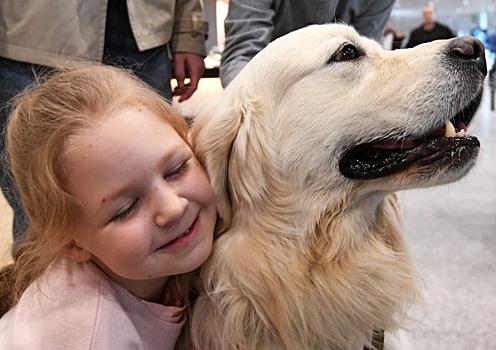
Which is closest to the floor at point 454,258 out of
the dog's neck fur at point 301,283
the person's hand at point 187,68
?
the dog's neck fur at point 301,283

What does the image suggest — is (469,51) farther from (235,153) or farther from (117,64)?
(117,64)

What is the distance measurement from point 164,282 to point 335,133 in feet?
1.41

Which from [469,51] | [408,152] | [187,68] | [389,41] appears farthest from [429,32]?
[408,152]

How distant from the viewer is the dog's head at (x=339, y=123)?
1011mm

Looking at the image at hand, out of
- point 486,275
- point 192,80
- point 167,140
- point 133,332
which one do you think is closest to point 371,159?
point 167,140

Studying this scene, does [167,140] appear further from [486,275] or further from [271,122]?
[486,275]

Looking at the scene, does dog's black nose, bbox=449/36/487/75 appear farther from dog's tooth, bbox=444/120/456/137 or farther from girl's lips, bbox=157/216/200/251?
girl's lips, bbox=157/216/200/251

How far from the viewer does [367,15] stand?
5.43 feet

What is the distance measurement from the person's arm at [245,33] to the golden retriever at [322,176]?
403mm

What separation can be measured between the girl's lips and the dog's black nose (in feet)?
1.89

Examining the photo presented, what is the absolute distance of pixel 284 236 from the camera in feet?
3.36

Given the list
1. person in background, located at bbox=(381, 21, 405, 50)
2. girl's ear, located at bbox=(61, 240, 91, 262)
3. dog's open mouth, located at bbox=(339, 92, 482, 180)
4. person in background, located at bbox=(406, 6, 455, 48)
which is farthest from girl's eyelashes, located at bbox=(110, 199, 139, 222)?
person in background, located at bbox=(406, 6, 455, 48)

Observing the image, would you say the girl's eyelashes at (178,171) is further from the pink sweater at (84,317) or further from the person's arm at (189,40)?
the person's arm at (189,40)

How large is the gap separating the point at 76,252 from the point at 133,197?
169 millimetres
